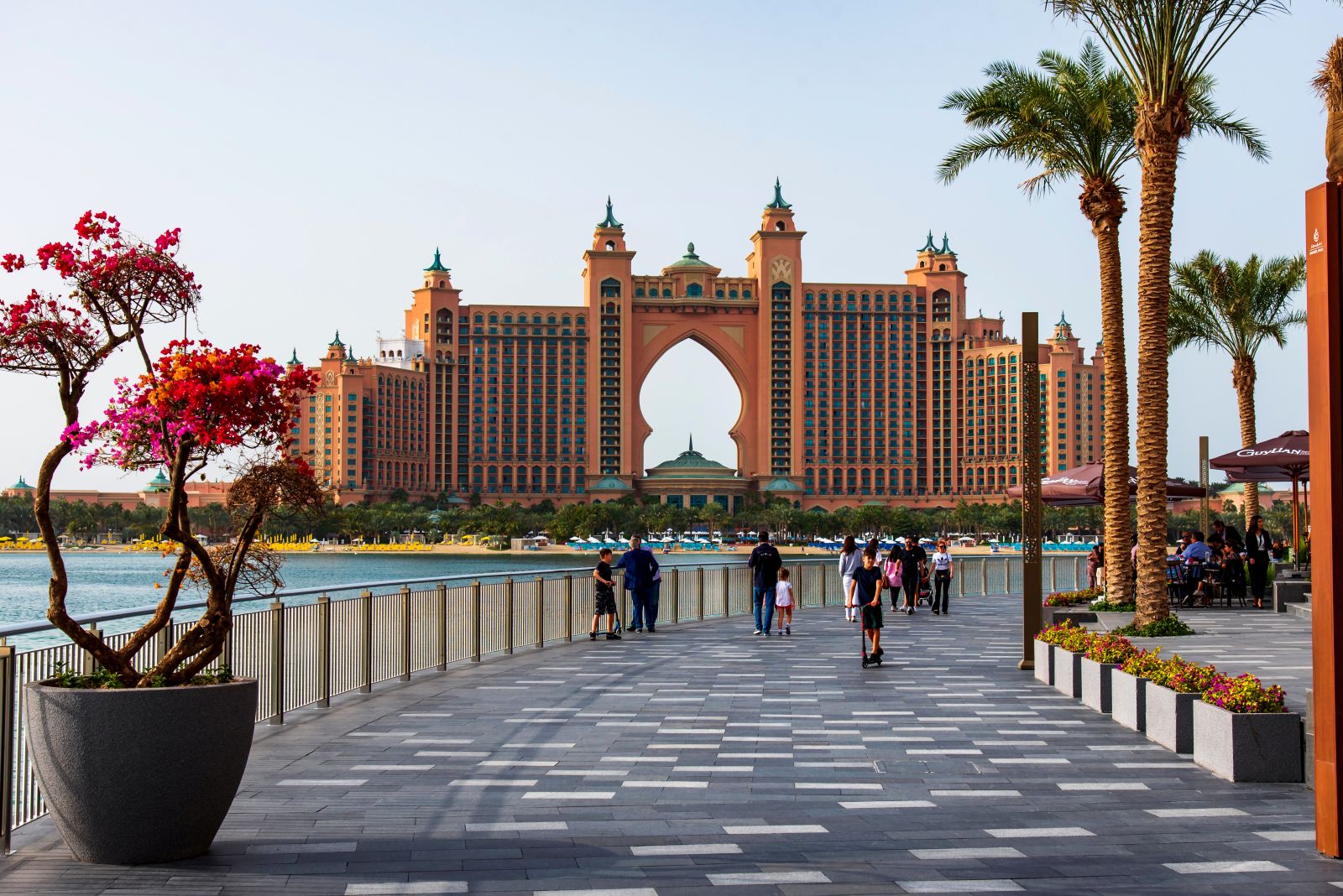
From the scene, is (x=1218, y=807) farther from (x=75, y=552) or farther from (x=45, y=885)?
(x=75, y=552)

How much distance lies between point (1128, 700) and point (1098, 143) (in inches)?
510

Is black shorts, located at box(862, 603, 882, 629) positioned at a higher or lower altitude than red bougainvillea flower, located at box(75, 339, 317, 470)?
lower

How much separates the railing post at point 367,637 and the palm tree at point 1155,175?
9680mm

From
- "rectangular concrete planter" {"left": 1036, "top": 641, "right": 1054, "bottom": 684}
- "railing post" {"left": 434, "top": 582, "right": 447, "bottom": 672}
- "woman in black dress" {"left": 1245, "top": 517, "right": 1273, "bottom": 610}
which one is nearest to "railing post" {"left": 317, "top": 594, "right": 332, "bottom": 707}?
"railing post" {"left": 434, "top": 582, "right": 447, "bottom": 672}

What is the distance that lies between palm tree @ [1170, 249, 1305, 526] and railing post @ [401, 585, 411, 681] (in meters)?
26.5

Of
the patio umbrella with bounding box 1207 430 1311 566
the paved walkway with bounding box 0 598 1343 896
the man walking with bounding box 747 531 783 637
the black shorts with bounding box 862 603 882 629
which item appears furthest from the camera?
the patio umbrella with bounding box 1207 430 1311 566

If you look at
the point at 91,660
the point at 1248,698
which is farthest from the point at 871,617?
the point at 91,660

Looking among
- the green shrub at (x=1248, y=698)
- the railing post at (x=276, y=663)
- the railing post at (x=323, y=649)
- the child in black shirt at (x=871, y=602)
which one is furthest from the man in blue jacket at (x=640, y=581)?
the green shrub at (x=1248, y=698)

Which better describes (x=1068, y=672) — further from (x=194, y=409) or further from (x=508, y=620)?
(x=194, y=409)

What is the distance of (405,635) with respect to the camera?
14.1 meters

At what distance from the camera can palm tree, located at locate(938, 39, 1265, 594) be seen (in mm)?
20250

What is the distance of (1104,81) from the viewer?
2211 centimetres

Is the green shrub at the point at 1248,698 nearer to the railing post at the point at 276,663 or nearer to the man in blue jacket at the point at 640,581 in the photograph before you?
the railing post at the point at 276,663

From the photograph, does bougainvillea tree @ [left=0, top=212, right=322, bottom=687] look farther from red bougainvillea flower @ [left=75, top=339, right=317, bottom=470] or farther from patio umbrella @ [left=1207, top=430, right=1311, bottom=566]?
patio umbrella @ [left=1207, top=430, right=1311, bottom=566]
